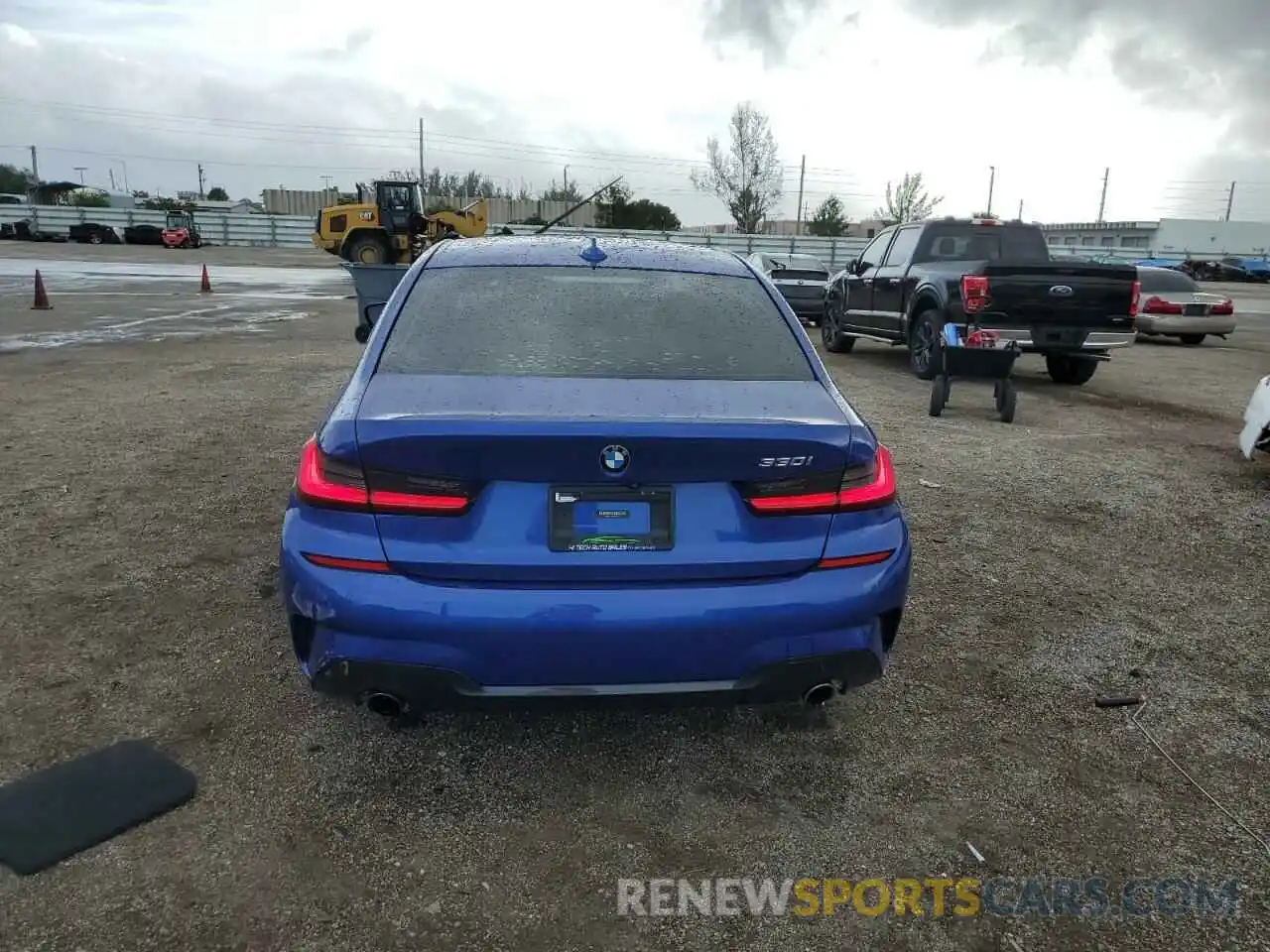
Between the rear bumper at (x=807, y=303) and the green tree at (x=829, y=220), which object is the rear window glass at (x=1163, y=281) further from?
the green tree at (x=829, y=220)

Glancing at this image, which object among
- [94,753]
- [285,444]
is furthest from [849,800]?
[285,444]

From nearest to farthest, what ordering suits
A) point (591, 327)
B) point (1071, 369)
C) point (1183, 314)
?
1. point (591, 327)
2. point (1071, 369)
3. point (1183, 314)

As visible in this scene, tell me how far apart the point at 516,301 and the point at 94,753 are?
2019 mm

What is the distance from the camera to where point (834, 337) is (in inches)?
531

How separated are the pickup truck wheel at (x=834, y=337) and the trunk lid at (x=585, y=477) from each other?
11086 mm

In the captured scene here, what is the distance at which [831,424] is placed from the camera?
2637mm

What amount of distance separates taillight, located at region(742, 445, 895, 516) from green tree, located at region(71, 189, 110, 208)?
262 ft

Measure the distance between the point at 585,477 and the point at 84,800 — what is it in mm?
1753

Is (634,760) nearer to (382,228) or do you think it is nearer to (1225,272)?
(382,228)

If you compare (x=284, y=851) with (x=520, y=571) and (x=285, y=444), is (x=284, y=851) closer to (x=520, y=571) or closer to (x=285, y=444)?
(x=520, y=571)

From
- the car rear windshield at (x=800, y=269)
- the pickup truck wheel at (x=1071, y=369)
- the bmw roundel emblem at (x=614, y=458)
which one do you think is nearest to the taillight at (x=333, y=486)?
the bmw roundel emblem at (x=614, y=458)

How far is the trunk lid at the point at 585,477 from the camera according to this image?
2.39m

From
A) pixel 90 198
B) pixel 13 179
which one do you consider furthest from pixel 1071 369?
pixel 13 179

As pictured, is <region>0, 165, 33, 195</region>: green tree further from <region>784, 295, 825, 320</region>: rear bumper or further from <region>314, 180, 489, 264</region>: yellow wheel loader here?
<region>784, 295, 825, 320</region>: rear bumper
